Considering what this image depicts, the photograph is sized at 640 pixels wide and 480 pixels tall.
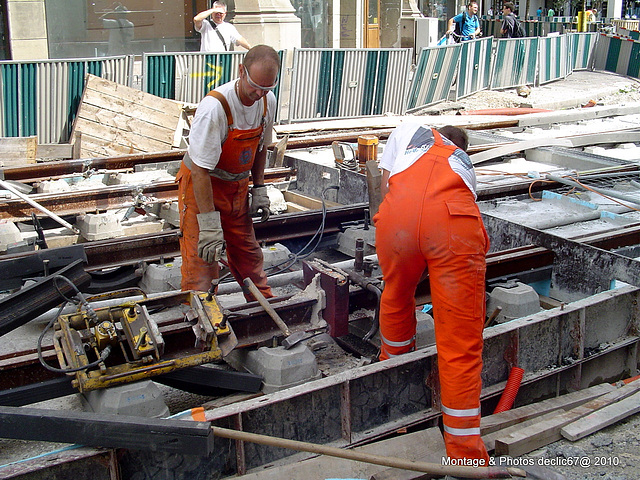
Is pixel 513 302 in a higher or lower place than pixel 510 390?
higher

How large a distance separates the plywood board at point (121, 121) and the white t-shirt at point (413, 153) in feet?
22.8

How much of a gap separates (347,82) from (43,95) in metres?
6.28

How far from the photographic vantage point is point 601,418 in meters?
4.20

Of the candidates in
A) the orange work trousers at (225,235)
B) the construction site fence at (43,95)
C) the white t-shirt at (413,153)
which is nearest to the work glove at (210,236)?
the orange work trousers at (225,235)

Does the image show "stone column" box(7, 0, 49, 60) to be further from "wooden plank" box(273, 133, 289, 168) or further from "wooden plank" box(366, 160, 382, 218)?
"wooden plank" box(366, 160, 382, 218)

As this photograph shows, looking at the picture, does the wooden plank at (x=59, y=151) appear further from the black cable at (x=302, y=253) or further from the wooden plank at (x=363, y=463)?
the wooden plank at (x=363, y=463)

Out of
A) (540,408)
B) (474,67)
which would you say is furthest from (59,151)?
Answer: (474,67)

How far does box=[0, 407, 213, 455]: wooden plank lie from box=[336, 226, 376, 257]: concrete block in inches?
153

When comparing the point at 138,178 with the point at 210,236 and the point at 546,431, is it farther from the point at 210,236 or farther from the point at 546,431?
the point at 546,431

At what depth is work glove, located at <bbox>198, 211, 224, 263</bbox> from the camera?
4680 millimetres

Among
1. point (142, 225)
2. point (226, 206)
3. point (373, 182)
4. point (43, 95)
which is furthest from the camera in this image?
point (43, 95)

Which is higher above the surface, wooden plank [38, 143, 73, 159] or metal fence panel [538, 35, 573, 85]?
metal fence panel [538, 35, 573, 85]

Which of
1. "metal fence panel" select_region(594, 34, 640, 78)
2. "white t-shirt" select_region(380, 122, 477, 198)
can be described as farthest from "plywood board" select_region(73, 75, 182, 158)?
"metal fence panel" select_region(594, 34, 640, 78)

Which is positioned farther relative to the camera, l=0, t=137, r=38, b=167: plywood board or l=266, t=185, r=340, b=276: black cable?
l=0, t=137, r=38, b=167: plywood board
